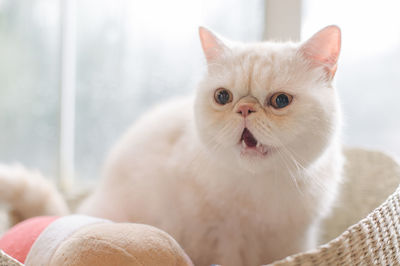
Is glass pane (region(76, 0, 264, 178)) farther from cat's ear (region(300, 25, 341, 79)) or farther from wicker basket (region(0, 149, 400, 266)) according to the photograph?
cat's ear (region(300, 25, 341, 79))

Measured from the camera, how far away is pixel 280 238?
1.32 meters

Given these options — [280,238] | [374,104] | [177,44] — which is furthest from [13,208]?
[374,104]

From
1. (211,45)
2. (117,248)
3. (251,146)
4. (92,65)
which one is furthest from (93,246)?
(92,65)

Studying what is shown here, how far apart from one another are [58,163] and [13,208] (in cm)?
116

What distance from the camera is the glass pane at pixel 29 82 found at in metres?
2.71

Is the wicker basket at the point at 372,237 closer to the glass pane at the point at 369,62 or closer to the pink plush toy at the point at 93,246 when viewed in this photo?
the pink plush toy at the point at 93,246

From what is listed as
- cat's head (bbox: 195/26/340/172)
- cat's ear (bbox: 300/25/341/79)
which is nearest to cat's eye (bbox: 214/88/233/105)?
cat's head (bbox: 195/26/340/172)

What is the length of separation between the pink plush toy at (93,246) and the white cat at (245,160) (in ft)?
0.93

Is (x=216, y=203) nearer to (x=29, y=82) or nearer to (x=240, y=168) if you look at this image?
(x=240, y=168)

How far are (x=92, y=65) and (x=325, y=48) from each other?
6.46 ft

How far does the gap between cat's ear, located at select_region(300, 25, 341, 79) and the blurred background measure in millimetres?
1263

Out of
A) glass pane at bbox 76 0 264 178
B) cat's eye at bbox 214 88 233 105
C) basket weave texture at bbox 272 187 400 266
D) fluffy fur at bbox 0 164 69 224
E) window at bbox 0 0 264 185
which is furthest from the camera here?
window at bbox 0 0 264 185

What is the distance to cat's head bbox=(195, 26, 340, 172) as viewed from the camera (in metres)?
1.05

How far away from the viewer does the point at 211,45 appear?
1292 millimetres
